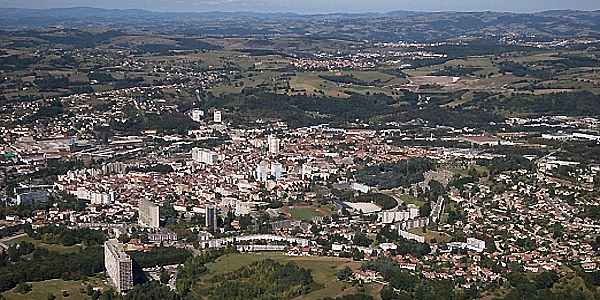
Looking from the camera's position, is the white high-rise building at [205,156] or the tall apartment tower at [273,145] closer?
the white high-rise building at [205,156]

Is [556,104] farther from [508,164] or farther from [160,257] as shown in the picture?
[160,257]

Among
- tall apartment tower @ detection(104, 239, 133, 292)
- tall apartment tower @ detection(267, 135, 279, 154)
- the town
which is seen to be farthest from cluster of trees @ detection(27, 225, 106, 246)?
tall apartment tower @ detection(267, 135, 279, 154)

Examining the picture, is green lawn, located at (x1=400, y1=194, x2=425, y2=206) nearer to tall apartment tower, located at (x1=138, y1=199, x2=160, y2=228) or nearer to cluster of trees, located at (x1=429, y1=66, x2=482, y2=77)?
tall apartment tower, located at (x1=138, y1=199, x2=160, y2=228)

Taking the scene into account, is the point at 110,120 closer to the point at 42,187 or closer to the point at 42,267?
the point at 42,187

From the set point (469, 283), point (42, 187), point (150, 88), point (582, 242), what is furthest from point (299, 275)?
point (150, 88)

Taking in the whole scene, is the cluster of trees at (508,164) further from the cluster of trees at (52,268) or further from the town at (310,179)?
the cluster of trees at (52,268)

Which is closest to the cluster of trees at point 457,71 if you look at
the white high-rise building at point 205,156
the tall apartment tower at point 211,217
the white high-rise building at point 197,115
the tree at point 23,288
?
the white high-rise building at point 197,115
